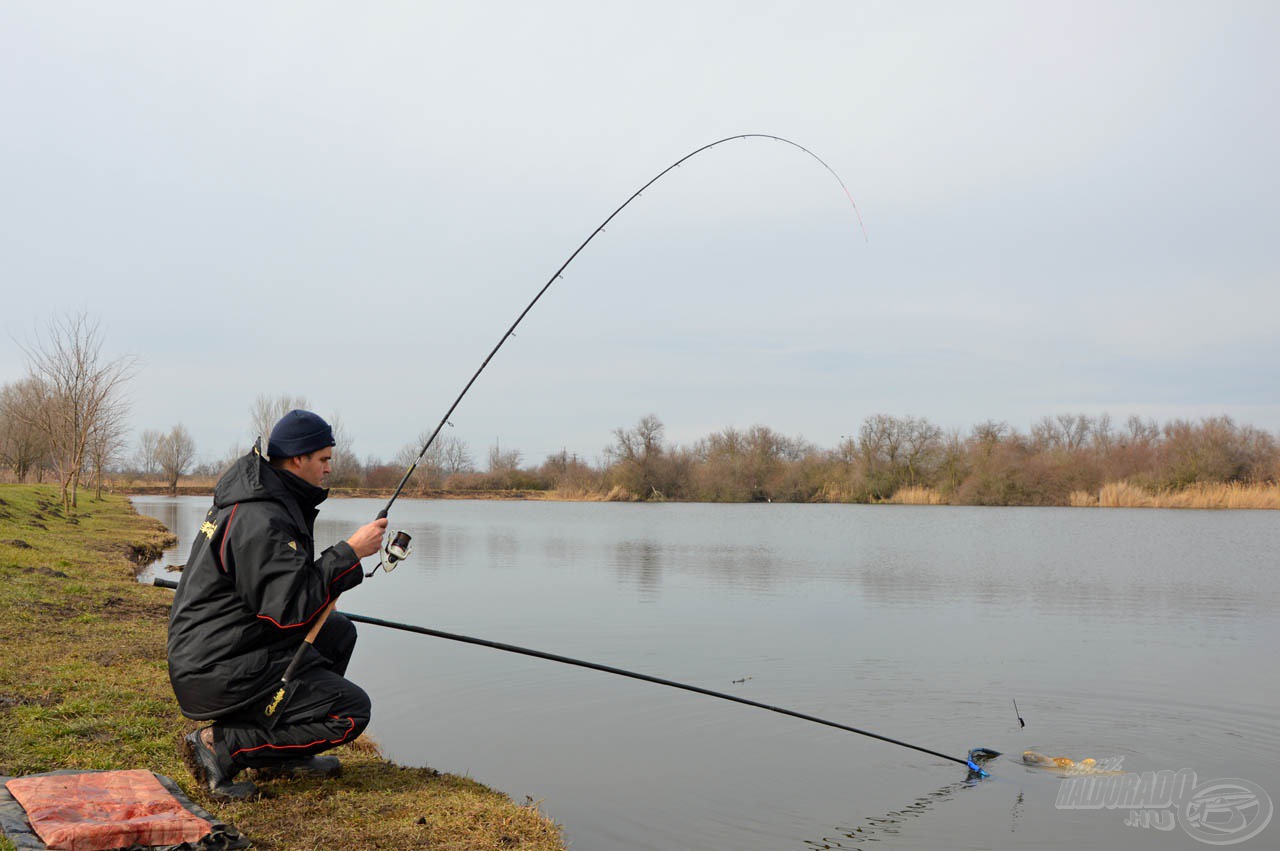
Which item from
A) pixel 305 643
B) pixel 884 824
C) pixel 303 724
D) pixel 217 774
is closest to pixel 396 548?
pixel 305 643

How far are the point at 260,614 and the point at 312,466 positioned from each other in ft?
2.22

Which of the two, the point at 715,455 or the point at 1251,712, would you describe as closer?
the point at 1251,712

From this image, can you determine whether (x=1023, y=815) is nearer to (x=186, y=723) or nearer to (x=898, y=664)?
(x=898, y=664)

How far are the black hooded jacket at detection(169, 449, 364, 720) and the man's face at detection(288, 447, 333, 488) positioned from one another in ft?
0.54

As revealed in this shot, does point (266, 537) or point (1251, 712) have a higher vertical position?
point (266, 537)

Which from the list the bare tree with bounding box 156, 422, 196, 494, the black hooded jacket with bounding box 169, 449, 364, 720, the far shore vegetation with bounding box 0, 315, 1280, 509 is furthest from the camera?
the bare tree with bounding box 156, 422, 196, 494

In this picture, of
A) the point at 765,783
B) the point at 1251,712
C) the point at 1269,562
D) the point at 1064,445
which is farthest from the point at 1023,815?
the point at 1064,445

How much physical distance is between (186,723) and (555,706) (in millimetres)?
3039

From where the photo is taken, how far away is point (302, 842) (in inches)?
135

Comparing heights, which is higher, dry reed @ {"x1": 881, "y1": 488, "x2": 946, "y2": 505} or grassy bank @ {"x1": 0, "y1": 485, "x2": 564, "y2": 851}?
dry reed @ {"x1": 881, "y1": 488, "x2": 946, "y2": 505}

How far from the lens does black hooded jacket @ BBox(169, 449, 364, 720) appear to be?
3.60 metres

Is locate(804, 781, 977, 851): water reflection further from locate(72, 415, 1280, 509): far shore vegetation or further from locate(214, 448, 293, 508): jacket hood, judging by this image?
locate(72, 415, 1280, 509): far shore vegetation

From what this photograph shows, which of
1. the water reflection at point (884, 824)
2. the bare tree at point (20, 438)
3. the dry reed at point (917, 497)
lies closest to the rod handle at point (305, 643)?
the water reflection at point (884, 824)

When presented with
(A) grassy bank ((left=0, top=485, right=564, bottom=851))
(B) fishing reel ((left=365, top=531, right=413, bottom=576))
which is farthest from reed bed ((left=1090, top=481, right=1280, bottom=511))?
(B) fishing reel ((left=365, top=531, right=413, bottom=576))
